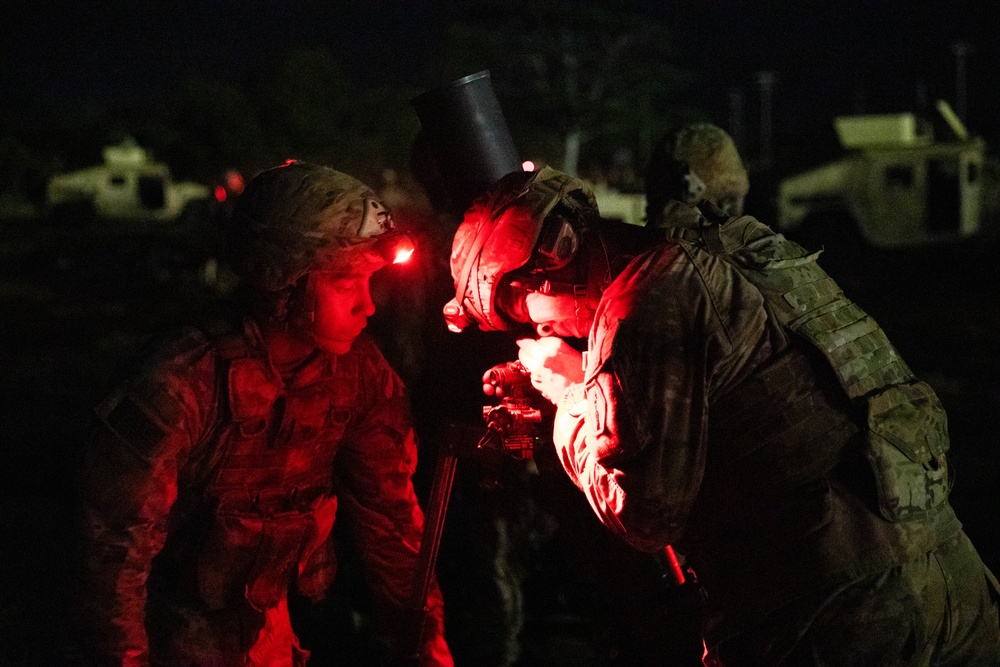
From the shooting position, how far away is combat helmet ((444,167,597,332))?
2547mm

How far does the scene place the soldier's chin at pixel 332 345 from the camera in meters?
2.97

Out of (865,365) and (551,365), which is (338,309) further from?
(865,365)

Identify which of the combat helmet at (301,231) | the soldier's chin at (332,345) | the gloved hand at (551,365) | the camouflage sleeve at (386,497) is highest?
the combat helmet at (301,231)

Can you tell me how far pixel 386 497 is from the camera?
3301 mm

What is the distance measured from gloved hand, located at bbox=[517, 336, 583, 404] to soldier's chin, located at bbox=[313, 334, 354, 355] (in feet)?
2.12

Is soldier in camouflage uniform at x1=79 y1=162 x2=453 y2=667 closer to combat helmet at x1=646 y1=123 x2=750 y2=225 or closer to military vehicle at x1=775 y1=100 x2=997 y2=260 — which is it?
combat helmet at x1=646 y1=123 x2=750 y2=225

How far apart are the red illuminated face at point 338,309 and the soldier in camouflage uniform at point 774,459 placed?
88 cm

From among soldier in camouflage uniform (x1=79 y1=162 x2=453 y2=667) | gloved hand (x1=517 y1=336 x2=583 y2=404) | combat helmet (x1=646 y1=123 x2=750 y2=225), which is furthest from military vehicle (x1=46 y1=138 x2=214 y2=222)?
gloved hand (x1=517 y1=336 x2=583 y2=404)

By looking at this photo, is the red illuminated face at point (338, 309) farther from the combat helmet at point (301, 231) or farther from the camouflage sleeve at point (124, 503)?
the camouflage sleeve at point (124, 503)

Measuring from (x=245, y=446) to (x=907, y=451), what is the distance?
1.89m

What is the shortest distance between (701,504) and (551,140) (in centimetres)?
3503

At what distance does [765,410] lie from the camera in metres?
2.27

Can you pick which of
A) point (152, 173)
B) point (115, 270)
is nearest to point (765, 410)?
point (115, 270)

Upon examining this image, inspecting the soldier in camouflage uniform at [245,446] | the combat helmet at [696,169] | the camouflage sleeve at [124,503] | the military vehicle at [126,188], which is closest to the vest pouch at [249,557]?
the soldier in camouflage uniform at [245,446]
